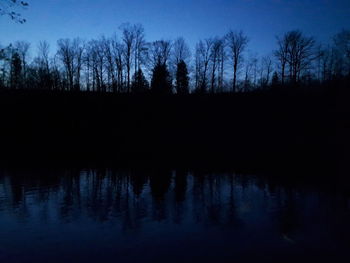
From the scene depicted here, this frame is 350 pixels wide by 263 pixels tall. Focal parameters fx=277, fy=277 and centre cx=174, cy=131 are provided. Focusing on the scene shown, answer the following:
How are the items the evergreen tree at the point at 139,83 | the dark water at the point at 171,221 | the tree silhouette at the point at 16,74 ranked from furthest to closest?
the tree silhouette at the point at 16,74 < the evergreen tree at the point at 139,83 < the dark water at the point at 171,221

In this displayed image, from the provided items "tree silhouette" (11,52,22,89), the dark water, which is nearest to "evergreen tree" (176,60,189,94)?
"tree silhouette" (11,52,22,89)

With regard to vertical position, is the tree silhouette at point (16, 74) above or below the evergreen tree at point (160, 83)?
above

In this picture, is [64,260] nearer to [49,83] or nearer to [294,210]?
[294,210]

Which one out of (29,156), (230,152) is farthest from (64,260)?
(230,152)

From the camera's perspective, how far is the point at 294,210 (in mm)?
10414

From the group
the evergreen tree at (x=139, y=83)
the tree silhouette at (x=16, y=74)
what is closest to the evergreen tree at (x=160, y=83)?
the evergreen tree at (x=139, y=83)

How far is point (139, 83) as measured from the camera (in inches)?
1972

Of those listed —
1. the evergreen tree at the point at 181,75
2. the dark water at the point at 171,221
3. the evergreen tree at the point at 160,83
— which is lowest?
the dark water at the point at 171,221

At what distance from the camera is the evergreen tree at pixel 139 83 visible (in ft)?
151

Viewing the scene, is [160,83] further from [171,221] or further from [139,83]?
[171,221]

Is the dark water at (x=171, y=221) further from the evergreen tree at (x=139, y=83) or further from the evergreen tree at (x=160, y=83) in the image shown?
the evergreen tree at (x=139, y=83)

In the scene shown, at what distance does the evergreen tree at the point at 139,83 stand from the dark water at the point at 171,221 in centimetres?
3246

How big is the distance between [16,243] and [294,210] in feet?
30.4

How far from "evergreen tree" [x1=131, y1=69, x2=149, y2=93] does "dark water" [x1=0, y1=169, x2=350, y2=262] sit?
32.5 m
